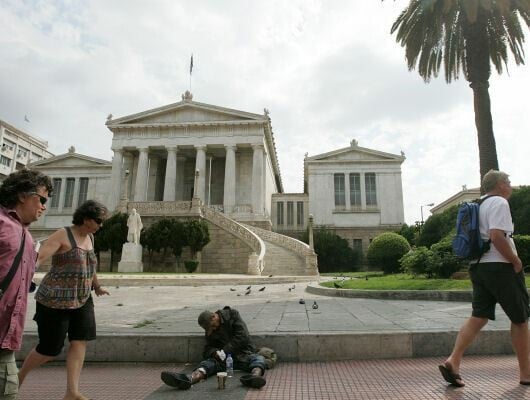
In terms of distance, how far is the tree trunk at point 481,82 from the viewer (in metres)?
14.1

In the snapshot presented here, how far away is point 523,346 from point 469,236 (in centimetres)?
112

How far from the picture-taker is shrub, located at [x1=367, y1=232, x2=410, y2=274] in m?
23.3

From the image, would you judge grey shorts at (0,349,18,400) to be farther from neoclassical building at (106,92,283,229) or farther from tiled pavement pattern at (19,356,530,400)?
neoclassical building at (106,92,283,229)

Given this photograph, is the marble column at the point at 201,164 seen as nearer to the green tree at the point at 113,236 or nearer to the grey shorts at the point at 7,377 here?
the green tree at the point at 113,236

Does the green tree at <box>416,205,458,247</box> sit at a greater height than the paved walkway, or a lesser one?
greater

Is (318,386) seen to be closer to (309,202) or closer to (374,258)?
(374,258)

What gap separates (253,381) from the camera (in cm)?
384

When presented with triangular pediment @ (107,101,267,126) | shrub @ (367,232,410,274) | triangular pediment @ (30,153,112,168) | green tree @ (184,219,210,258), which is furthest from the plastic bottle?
triangular pediment @ (30,153,112,168)

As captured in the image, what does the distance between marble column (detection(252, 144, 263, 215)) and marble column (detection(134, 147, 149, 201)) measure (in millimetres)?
12251

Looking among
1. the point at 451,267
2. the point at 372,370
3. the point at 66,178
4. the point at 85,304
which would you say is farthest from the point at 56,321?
the point at 66,178

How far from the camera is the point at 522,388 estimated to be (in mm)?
3689

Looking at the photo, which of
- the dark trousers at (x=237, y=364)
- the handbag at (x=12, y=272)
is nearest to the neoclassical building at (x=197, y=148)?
the dark trousers at (x=237, y=364)

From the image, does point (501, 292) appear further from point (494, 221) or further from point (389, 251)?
point (389, 251)

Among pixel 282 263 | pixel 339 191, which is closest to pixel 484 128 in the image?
pixel 282 263
